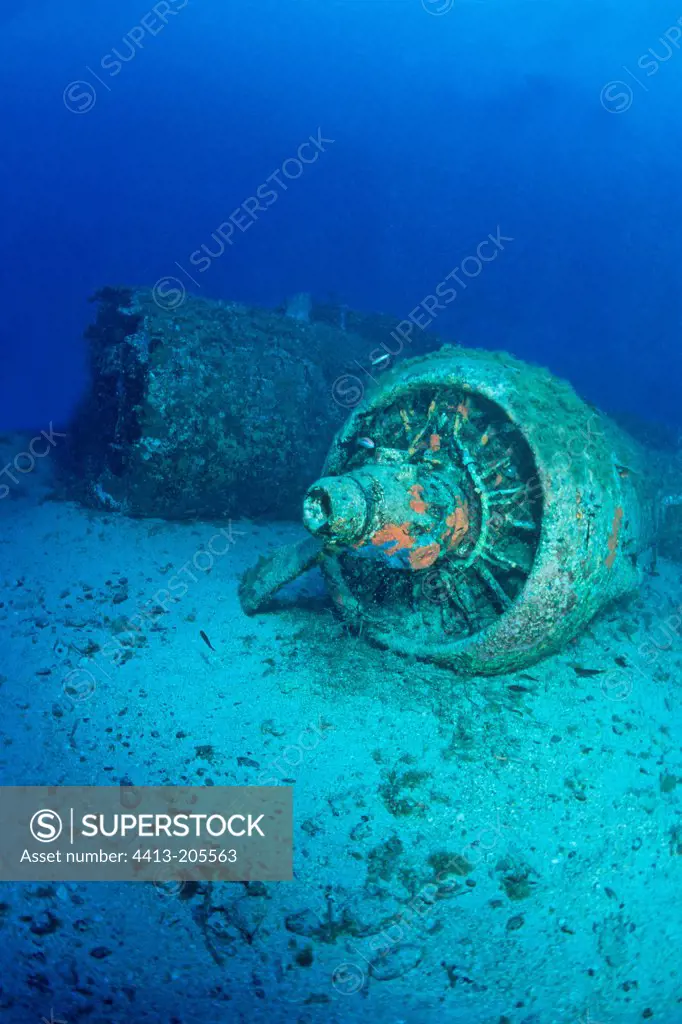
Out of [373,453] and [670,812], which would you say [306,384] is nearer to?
[373,453]

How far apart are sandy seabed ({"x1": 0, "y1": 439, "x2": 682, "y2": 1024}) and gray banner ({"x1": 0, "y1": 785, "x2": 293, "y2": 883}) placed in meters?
0.06

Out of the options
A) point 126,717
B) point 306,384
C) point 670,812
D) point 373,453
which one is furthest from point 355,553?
point 306,384

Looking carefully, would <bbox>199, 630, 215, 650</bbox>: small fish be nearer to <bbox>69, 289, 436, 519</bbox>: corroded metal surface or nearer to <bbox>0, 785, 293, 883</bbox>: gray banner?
<bbox>0, 785, 293, 883</bbox>: gray banner

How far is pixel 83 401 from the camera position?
6.56 m

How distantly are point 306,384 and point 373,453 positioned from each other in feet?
9.00

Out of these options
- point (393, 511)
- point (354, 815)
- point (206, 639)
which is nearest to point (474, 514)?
point (393, 511)

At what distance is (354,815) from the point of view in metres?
3.02

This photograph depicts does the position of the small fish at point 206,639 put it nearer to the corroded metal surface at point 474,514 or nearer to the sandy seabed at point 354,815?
the sandy seabed at point 354,815

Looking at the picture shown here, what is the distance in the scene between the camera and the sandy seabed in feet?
8.15

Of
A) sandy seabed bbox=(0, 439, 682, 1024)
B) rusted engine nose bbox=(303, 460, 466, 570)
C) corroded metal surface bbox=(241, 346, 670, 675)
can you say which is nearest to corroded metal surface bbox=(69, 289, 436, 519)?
sandy seabed bbox=(0, 439, 682, 1024)

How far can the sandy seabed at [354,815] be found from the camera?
2484 millimetres

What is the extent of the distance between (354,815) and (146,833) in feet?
3.48

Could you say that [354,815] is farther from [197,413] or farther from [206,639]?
[197,413]

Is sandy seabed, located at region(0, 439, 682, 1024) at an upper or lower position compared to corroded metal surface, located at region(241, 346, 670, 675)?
lower
